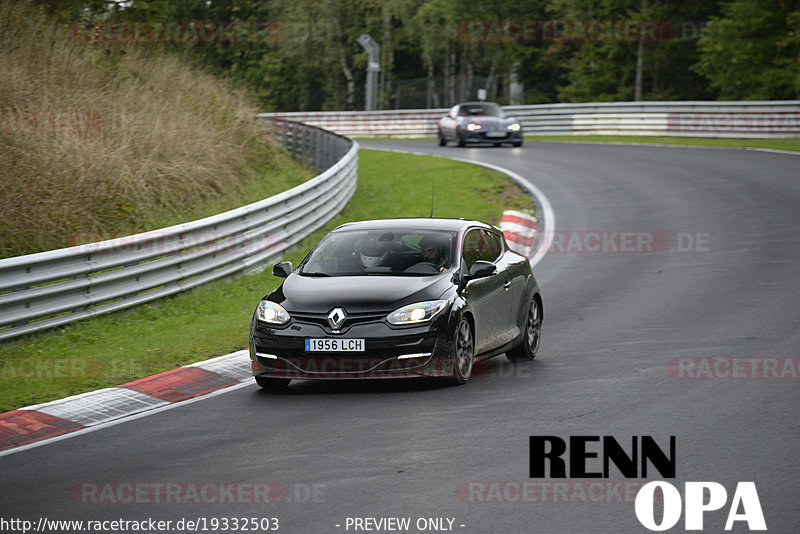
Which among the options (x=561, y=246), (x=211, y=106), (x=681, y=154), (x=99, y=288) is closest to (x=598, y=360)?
(x=99, y=288)

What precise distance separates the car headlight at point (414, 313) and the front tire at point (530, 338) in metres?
1.96

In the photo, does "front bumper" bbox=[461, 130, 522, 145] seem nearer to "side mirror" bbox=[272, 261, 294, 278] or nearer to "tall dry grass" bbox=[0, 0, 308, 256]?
"tall dry grass" bbox=[0, 0, 308, 256]

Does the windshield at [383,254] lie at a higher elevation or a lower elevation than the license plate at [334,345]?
higher

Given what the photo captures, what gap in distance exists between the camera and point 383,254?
10766 mm

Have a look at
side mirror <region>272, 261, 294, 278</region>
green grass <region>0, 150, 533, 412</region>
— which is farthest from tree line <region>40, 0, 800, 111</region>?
side mirror <region>272, 261, 294, 278</region>

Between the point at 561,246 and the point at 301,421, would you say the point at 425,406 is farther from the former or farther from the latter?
the point at 561,246

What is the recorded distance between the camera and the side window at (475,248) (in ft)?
36.5

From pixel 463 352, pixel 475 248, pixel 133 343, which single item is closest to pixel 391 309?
pixel 463 352

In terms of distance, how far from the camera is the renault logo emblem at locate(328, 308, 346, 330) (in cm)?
961

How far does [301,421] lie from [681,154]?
2536cm

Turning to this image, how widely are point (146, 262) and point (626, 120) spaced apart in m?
29.9

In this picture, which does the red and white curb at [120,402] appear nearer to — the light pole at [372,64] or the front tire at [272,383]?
the front tire at [272,383]

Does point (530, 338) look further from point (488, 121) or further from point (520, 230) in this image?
point (488, 121)

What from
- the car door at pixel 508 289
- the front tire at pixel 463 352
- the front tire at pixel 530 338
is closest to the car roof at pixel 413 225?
the car door at pixel 508 289
